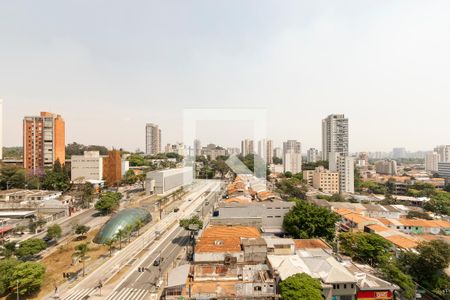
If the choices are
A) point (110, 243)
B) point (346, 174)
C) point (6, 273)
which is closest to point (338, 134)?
point (346, 174)

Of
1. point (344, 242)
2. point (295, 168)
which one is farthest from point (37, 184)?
point (295, 168)

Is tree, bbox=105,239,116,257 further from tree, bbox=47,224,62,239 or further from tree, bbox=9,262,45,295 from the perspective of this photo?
tree, bbox=9,262,45,295

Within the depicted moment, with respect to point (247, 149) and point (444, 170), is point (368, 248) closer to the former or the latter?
point (247, 149)

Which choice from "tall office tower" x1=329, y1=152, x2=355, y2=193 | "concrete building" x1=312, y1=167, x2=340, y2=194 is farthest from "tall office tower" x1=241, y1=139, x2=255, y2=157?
"tall office tower" x1=329, y1=152, x2=355, y2=193

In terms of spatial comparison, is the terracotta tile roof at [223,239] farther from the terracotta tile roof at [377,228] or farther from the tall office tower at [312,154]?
the tall office tower at [312,154]

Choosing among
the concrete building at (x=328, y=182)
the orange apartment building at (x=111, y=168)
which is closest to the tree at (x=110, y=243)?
the orange apartment building at (x=111, y=168)

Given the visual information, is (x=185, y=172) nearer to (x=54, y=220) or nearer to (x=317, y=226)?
(x=54, y=220)
